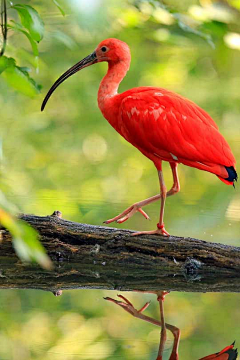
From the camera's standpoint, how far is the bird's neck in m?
3.55

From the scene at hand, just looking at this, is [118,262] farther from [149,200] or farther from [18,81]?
[18,81]

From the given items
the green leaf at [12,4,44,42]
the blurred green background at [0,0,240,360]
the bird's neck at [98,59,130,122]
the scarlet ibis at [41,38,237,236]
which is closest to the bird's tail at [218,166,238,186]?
the scarlet ibis at [41,38,237,236]

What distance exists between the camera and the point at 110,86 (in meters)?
3.62

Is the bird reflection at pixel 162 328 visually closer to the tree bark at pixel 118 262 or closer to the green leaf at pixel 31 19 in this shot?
the tree bark at pixel 118 262


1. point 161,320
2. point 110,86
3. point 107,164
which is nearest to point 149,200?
point 110,86

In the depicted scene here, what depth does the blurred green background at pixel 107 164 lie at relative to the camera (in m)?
1.99

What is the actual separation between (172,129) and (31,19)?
2.11 meters

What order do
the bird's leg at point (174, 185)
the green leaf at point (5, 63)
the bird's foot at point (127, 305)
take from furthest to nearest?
1. the bird's leg at point (174, 185)
2. the bird's foot at point (127, 305)
3. the green leaf at point (5, 63)

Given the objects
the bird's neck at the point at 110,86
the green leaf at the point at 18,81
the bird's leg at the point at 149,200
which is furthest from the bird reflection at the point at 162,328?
the green leaf at the point at 18,81

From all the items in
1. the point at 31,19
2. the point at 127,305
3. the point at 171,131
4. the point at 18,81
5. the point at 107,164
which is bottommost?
the point at 127,305

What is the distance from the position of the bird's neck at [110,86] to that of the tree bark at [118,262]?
0.63 meters

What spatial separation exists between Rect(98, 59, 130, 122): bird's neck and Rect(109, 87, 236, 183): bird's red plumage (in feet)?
0.46

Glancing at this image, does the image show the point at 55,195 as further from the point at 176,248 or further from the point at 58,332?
the point at 58,332

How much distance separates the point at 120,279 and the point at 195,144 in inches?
28.2
